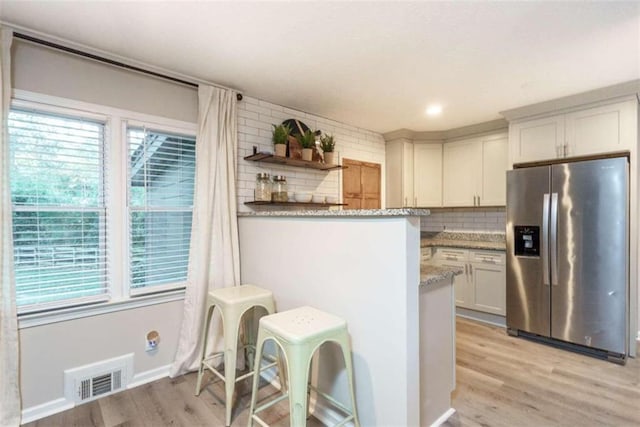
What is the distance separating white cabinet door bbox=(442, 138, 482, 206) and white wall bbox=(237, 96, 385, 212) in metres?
0.86

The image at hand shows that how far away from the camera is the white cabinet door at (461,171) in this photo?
4.05 metres

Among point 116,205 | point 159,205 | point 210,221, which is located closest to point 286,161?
point 210,221

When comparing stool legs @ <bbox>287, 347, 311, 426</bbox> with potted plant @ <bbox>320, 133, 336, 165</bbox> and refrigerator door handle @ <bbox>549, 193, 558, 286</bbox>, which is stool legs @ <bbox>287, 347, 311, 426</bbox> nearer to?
potted plant @ <bbox>320, 133, 336, 165</bbox>

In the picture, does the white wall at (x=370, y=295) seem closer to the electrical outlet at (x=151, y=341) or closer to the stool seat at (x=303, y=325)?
the stool seat at (x=303, y=325)

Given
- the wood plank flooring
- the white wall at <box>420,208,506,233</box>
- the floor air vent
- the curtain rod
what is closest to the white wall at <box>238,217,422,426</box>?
the wood plank flooring

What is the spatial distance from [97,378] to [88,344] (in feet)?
0.80

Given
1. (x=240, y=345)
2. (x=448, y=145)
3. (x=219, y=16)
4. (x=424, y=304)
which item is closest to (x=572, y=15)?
(x=424, y=304)

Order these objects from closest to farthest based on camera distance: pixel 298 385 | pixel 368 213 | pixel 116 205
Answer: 1. pixel 298 385
2. pixel 368 213
3. pixel 116 205

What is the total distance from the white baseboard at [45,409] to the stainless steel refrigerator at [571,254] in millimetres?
3865

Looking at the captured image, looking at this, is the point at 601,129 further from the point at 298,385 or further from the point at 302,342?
the point at 298,385

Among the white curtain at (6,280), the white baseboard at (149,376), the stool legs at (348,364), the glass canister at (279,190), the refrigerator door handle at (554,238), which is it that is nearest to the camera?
the stool legs at (348,364)

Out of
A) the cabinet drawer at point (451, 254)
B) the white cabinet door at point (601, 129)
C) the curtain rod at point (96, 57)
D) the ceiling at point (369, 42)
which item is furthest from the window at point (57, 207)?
the white cabinet door at point (601, 129)

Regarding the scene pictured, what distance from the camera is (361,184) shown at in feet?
13.6

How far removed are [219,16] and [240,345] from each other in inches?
94.4
